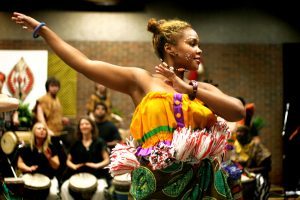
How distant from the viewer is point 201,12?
1312 centimetres

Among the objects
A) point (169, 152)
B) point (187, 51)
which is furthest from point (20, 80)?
point (169, 152)

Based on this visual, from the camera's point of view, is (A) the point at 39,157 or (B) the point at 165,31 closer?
(B) the point at 165,31

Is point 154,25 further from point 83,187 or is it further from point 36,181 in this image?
point 36,181

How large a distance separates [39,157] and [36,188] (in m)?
0.56

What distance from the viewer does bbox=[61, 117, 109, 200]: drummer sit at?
8.71m

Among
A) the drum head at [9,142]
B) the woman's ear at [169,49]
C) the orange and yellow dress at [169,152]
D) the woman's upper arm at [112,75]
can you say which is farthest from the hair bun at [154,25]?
the drum head at [9,142]

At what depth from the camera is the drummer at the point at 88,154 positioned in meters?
8.71

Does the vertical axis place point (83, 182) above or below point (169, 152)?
below

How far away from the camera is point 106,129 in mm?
9828

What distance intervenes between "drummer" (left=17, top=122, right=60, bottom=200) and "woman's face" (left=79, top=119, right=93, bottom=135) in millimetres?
506

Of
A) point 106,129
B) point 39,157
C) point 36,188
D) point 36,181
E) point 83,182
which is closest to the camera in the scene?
point 36,188

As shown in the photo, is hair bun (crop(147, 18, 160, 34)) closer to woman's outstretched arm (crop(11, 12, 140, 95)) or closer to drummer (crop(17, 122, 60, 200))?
woman's outstretched arm (crop(11, 12, 140, 95))

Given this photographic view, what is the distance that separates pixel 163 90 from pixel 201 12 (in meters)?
10.2

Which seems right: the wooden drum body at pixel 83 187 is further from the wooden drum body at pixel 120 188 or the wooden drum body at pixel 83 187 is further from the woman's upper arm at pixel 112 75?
the woman's upper arm at pixel 112 75
